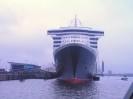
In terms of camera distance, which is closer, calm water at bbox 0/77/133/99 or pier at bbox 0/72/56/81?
calm water at bbox 0/77/133/99

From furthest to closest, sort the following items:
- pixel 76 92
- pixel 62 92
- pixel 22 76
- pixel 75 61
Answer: pixel 22 76 → pixel 75 61 → pixel 62 92 → pixel 76 92

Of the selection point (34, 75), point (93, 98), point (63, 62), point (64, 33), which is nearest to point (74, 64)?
point (63, 62)

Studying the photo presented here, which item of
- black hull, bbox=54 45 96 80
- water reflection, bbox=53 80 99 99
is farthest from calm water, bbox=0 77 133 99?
black hull, bbox=54 45 96 80

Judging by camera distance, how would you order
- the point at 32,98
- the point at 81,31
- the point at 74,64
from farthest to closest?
the point at 81,31 → the point at 74,64 → the point at 32,98

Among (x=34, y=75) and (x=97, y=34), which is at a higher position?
(x=97, y=34)

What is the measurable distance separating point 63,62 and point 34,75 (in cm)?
2584

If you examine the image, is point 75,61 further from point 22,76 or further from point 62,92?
point 22,76

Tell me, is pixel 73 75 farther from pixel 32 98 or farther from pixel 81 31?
pixel 81 31

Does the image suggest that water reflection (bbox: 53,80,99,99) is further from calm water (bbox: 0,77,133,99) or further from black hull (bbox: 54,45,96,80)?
black hull (bbox: 54,45,96,80)

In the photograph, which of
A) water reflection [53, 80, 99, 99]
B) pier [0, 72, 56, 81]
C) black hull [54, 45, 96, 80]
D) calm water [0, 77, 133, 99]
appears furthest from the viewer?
pier [0, 72, 56, 81]

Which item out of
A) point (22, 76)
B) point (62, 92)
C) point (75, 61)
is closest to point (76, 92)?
point (62, 92)

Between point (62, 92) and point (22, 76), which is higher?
point (22, 76)

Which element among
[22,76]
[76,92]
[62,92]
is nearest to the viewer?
[76,92]

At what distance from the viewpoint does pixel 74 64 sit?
1266 inches
